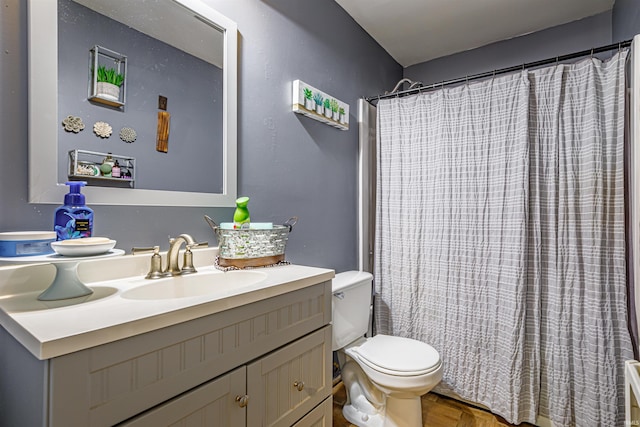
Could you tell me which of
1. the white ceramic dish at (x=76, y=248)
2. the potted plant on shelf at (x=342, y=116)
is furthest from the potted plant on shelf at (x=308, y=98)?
the white ceramic dish at (x=76, y=248)

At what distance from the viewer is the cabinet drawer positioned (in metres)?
1.11

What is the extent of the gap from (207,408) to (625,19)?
8.62 ft

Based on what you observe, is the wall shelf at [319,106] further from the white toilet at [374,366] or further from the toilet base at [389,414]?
the toilet base at [389,414]

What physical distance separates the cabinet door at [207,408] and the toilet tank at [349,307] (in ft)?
2.73

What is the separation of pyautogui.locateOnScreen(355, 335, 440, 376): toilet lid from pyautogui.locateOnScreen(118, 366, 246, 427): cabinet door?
2.72 ft

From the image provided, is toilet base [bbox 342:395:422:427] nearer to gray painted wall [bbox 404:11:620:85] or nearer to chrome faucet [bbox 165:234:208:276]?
chrome faucet [bbox 165:234:208:276]

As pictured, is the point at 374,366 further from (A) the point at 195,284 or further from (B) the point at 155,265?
(B) the point at 155,265

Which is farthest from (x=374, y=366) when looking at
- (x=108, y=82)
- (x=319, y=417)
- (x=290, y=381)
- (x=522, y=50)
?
(x=522, y=50)

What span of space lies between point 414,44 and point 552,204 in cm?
158

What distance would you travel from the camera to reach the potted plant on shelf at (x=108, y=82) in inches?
41.2

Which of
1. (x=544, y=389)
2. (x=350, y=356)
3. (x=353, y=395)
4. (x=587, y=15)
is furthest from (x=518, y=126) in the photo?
(x=353, y=395)

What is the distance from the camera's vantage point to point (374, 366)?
5.05 ft

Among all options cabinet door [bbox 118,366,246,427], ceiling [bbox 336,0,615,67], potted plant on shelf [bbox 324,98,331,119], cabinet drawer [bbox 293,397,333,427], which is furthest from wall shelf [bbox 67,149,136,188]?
ceiling [bbox 336,0,615,67]

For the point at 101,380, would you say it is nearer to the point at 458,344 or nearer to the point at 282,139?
the point at 282,139
